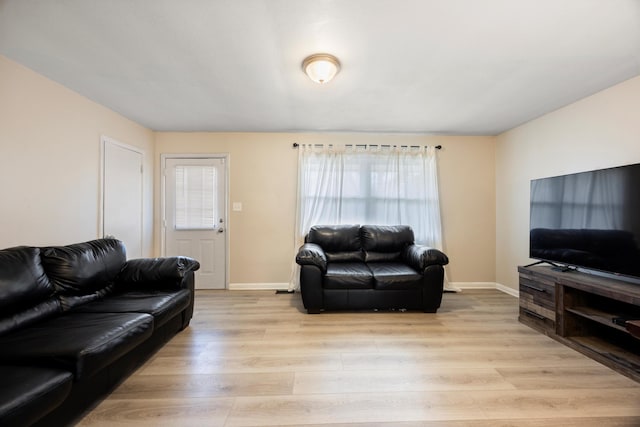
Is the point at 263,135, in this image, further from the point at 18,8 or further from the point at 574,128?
the point at 574,128

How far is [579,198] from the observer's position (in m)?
2.36

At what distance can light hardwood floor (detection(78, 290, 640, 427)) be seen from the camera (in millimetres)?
1467

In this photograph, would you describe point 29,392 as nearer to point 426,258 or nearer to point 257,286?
point 257,286

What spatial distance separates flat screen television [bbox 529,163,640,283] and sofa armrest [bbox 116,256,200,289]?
3623mm

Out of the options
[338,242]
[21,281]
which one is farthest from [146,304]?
[338,242]

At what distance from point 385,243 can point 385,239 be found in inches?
Answer: 2.2

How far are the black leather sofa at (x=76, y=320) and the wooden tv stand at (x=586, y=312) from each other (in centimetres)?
333

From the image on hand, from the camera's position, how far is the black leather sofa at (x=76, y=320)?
1.18 meters

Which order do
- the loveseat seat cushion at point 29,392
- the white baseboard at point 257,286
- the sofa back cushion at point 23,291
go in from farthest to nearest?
1. the white baseboard at point 257,286
2. the sofa back cushion at point 23,291
3. the loveseat seat cushion at point 29,392

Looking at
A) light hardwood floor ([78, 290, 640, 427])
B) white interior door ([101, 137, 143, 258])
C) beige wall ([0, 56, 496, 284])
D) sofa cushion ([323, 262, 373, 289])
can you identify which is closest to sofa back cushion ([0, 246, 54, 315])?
light hardwood floor ([78, 290, 640, 427])

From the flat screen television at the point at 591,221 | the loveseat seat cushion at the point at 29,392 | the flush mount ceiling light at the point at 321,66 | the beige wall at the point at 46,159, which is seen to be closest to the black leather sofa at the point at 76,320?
the loveseat seat cushion at the point at 29,392

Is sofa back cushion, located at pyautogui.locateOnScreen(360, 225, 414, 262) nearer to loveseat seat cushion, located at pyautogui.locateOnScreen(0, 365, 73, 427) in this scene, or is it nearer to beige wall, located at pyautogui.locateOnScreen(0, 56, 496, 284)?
beige wall, located at pyautogui.locateOnScreen(0, 56, 496, 284)

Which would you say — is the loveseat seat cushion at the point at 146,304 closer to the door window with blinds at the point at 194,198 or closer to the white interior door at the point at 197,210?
the white interior door at the point at 197,210

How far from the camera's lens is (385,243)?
3.60 metres
